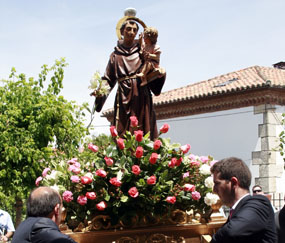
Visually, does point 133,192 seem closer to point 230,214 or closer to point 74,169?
point 74,169

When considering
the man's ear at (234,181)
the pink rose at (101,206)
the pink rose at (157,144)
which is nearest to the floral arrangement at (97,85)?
the pink rose at (157,144)

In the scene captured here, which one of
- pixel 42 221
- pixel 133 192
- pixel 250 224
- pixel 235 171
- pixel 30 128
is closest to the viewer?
pixel 250 224

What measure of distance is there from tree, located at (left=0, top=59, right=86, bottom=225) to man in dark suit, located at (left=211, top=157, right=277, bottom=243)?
430 inches

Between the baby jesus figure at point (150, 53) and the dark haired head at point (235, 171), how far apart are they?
2.68m

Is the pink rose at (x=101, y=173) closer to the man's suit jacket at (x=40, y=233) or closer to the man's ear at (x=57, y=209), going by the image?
the man's ear at (x=57, y=209)

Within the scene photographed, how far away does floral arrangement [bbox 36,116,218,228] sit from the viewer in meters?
5.04

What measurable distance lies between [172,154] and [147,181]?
0.53 meters

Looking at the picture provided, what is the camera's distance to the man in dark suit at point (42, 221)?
3195 mm

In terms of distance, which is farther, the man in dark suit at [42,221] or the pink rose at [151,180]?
the pink rose at [151,180]

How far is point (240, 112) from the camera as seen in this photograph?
62.7ft

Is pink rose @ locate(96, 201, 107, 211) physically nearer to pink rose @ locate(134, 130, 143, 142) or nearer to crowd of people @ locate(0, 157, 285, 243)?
pink rose @ locate(134, 130, 143, 142)

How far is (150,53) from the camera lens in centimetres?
603

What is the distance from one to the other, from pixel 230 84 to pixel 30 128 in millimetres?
8574

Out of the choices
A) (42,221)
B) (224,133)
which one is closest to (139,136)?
(42,221)
